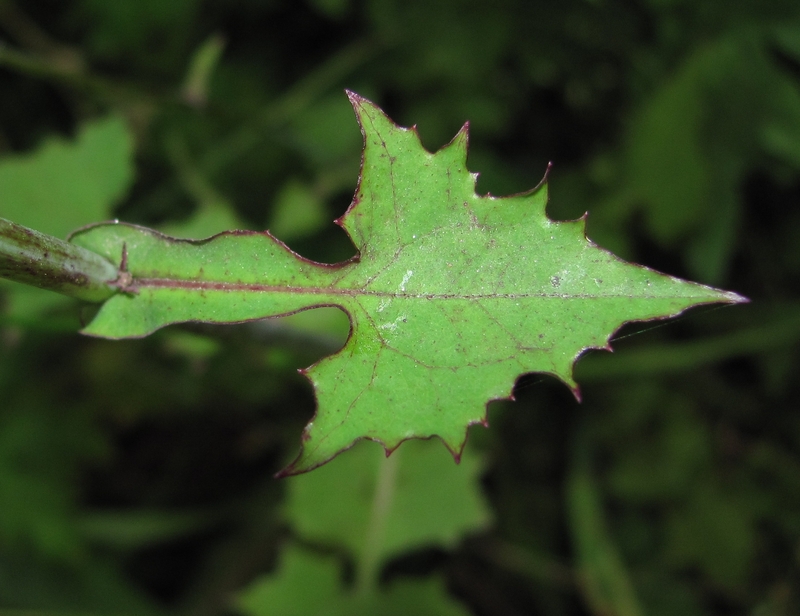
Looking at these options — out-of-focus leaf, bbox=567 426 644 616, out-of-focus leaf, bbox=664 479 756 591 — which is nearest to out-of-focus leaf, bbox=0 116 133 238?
out-of-focus leaf, bbox=567 426 644 616

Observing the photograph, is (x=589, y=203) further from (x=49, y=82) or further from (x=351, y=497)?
(x=49, y=82)

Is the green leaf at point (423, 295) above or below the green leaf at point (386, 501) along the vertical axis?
below

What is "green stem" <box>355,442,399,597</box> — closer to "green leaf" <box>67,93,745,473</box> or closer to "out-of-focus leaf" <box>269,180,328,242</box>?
"out-of-focus leaf" <box>269,180,328,242</box>

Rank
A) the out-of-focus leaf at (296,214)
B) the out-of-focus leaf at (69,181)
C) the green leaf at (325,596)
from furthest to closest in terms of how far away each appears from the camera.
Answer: the out-of-focus leaf at (296,214)
the green leaf at (325,596)
the out-of-focus leaf at (69,181)

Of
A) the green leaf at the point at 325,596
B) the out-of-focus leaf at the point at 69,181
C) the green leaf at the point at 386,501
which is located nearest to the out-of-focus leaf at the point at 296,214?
the out-of-focus leaf at the point at 69,181

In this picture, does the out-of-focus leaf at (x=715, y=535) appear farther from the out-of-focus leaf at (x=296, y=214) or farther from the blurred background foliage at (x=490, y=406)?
the out-of-focus leaf at (x=296, y=214)

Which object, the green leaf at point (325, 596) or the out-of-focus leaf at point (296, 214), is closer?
the green leaf at point (325, 596)

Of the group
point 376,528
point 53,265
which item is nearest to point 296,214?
point 376,528
